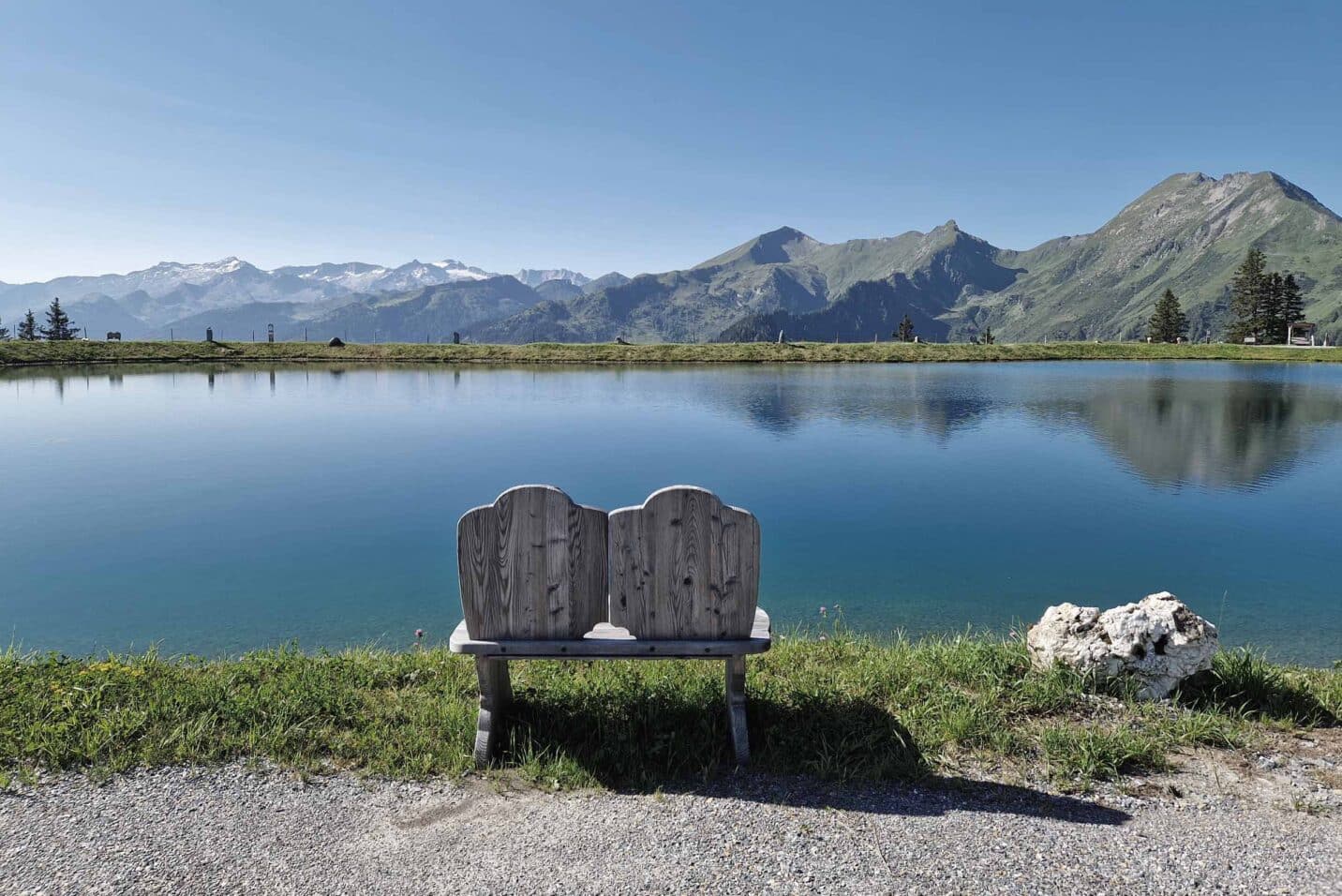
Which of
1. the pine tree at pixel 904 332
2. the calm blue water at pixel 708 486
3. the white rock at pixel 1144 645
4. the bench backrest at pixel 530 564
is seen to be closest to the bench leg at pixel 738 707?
the bench backrest at pixel 530 564

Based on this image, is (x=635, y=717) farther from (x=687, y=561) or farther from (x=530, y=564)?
(x=530, y=564)

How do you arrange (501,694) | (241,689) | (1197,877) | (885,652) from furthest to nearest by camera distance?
1. (885,652)
2. (241,689)
3. (501,694)
4. (1197,877)

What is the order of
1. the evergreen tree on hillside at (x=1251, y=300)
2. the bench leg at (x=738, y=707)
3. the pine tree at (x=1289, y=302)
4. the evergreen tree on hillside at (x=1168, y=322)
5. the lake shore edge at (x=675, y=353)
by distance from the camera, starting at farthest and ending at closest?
the evergreen tree on hillside at (x=1168, y=322), the evergreen tree on hillside at (x=1251, y=300), the pine tree at (x=1289, y=302), the lake shore edge at (x=675, y=353), the bench leg at (x=738, y=707)

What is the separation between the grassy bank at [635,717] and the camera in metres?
6.13

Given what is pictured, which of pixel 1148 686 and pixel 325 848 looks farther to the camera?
pixel 1148 686

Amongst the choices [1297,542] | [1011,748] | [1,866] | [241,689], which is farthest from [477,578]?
[1297,542]

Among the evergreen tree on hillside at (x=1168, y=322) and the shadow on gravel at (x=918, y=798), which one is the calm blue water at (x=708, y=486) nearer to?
the shadow on gravel at (x=918, y=798)

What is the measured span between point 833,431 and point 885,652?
29540 mm

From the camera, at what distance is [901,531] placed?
18844mm

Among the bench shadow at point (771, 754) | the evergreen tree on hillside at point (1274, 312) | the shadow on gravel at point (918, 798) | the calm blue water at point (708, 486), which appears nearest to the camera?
the shadow on gravel at point (918, 798)

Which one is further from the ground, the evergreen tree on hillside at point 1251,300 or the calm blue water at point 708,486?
the evergreen tree on hillside at point 1251,300

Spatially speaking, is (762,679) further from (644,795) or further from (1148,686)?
(1148,686)

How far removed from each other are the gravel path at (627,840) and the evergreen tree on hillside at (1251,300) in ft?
482

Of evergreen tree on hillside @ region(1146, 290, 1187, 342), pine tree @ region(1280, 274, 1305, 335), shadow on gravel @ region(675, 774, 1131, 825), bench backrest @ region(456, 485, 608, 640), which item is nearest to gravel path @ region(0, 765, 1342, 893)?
shadow on gravel @ region(675, 774, 1131, 825)
